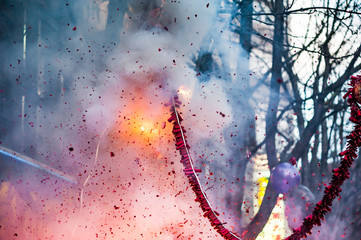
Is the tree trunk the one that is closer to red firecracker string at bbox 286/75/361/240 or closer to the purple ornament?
the purple ornament

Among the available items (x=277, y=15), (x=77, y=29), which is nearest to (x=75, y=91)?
(x=77, y=29)

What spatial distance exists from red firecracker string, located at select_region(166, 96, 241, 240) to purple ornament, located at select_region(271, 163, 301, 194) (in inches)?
16.0

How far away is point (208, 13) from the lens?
1953mm

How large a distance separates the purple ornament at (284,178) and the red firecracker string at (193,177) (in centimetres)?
41

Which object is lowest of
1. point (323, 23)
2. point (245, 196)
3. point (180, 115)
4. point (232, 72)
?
point (245, 196)

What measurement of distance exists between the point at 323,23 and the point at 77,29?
1.57 m

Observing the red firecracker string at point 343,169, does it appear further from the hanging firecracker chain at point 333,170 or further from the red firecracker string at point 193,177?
the red firecracker string at point 193,177

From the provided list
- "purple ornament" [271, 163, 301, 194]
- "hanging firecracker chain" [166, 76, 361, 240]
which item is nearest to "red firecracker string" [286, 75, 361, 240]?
"hanging firecracker chain" [166, 76, 361, 240]

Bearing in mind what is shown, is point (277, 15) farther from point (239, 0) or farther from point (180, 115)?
point (180, 115)

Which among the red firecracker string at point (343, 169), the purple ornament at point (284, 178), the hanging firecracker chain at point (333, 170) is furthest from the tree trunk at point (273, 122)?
the red firecracker string at point (343, 169)

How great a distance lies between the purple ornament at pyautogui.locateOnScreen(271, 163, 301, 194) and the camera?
1.96 m

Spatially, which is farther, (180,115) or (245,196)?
(245,196)

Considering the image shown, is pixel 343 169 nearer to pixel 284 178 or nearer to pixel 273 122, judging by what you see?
pixel 284 178

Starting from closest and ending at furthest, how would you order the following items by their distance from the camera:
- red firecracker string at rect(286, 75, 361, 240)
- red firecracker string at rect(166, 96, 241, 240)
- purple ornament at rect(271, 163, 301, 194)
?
red firecracker string at rect(286, 75, 361, 240), red firecracker string at rect(166, 96, 241, 240), purple ornament at rect(271, 163, 301, 194)
